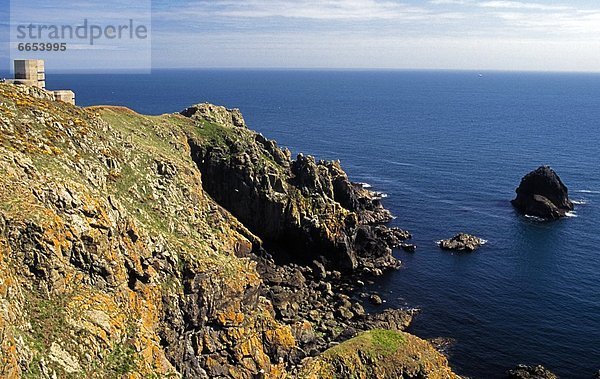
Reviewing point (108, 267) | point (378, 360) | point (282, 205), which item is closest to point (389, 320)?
point (378, 360)

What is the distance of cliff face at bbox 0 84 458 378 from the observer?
3177 cm

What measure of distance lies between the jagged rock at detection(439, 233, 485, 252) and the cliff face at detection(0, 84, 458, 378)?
33.3 meters

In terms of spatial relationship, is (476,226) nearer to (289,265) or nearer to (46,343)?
(289,265)

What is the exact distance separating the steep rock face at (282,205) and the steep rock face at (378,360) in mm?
35100

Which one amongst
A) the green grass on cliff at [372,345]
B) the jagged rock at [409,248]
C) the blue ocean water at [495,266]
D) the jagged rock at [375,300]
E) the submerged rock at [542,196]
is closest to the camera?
the green grass on cliff at [372,345]

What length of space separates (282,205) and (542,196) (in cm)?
6409

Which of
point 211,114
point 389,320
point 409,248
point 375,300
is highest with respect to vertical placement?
point 211,114

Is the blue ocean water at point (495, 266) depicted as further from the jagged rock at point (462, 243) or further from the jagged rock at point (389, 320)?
the jagged rock at point (389, 320)

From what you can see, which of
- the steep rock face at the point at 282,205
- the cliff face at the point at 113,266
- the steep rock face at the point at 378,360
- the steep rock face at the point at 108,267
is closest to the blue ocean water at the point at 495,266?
the steep rock face at the point at 282,205

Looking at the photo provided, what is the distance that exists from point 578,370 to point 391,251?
37551 mm

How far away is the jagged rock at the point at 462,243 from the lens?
98.2 meters

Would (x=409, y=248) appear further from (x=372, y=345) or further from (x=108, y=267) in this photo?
(x=108, y=267)

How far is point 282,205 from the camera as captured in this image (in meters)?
88.6

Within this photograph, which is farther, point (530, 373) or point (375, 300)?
point (375, 300)
